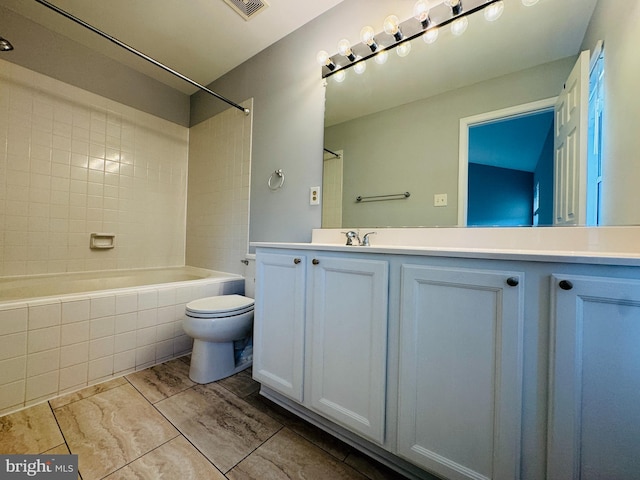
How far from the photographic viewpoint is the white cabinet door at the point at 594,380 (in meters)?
0.60

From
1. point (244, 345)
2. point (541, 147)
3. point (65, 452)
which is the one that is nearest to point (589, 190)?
point (541, 147)

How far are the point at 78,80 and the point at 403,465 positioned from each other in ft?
10.9

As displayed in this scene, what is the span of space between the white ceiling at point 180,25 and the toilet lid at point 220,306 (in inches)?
75.2

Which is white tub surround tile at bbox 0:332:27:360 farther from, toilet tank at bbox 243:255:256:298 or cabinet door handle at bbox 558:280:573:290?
cabinet door handle at bbox 558:280:573:290

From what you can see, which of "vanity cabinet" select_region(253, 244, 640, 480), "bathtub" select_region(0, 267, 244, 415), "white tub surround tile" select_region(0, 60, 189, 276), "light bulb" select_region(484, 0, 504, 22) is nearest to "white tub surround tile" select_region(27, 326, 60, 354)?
"bathtub" select_region(0, 267, 244, 415)

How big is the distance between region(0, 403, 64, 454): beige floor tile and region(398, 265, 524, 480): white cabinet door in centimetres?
141

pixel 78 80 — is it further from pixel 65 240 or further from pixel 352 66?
pixel 352 66

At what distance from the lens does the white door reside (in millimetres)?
971

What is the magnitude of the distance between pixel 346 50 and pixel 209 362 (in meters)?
2.04

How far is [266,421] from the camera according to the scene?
1207 mm

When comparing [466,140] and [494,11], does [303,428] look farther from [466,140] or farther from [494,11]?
[494,11]

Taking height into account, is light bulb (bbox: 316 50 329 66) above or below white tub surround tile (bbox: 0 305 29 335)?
above

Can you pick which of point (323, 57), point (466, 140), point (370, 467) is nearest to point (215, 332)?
point (370, 467)

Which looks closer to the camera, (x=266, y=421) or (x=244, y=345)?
(x=266, y=421)
